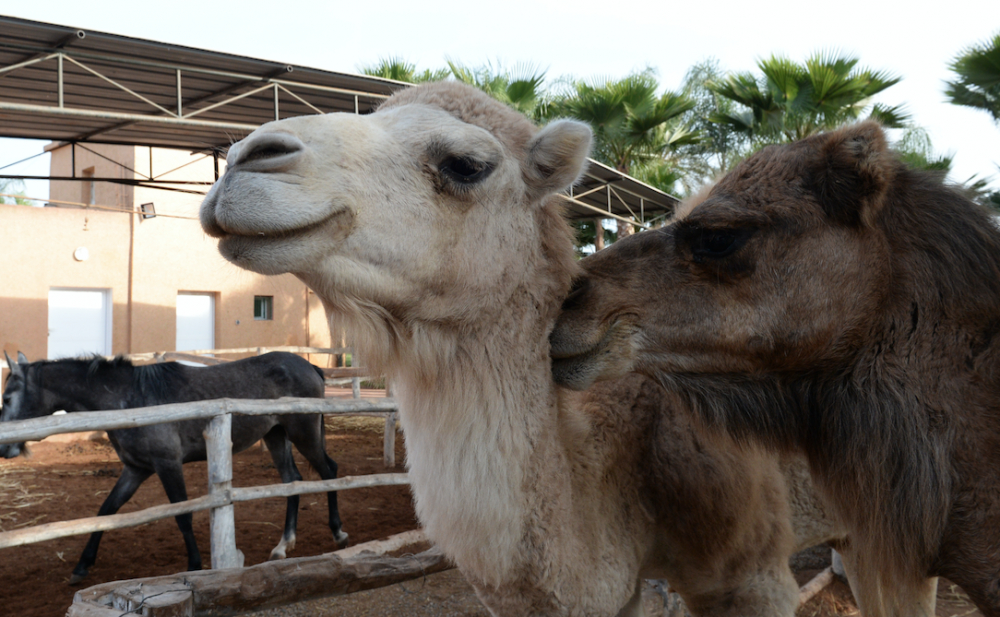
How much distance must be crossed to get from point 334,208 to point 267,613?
337 cm

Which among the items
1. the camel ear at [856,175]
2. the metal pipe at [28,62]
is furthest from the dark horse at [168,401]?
the camel ear at [856,175]

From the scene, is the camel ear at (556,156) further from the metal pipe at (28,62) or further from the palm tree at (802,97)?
the palm tree at (802,97)

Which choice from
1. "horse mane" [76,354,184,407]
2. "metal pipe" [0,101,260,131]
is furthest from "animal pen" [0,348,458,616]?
"metal pipe" [0,101,260,131]

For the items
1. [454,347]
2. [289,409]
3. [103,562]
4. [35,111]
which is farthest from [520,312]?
[35,111]

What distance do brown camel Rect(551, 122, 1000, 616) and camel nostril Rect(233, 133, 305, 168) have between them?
38.3 inches

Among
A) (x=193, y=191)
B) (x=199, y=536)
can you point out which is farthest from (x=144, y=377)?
(x=193, y=191)

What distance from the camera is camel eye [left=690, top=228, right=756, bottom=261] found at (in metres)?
1.97

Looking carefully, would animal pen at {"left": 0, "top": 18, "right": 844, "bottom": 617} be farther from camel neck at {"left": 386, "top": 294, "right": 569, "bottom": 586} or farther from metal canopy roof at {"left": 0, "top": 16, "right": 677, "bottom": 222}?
camel neck at {"left": 386, "top": 294, "right": 569, "bottom": 586}

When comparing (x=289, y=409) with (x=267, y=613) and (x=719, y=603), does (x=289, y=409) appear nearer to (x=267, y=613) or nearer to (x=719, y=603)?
(x=267, y=613)

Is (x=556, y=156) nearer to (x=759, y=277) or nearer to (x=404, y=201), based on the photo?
(x=404, y=201)

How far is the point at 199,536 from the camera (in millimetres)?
7180

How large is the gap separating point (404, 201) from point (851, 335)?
4.15 ft

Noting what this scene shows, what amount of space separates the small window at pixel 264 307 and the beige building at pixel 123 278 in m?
0.04

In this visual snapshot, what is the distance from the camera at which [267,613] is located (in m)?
4.29
